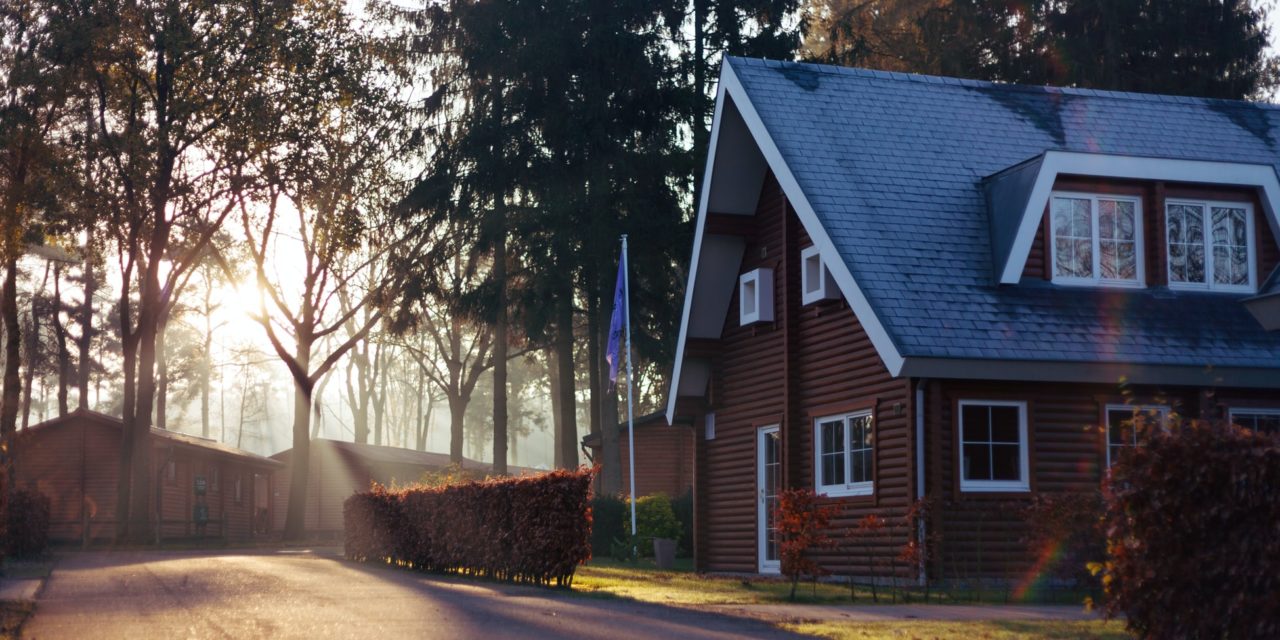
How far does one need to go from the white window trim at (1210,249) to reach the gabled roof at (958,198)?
23cm

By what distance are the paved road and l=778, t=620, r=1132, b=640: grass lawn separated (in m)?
0.56

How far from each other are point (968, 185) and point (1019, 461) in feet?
14.5

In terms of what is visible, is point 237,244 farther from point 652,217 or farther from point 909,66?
point 909,66

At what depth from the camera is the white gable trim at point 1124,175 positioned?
20.1 meters

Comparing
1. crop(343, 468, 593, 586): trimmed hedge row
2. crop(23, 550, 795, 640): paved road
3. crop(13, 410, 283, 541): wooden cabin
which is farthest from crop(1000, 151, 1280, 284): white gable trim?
crop(13, 410, 283, 541): wooden cabin

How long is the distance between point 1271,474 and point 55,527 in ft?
166

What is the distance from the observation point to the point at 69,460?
2111 inches

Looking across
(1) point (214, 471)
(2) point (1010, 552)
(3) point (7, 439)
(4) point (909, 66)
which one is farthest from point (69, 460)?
(2) point (1010, 552)

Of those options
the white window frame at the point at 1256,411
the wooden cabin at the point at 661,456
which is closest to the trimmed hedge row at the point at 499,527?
the white window frame at the point at 1256,411

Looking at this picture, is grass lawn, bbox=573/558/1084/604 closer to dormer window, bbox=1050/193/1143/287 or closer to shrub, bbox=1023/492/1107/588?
shrub, bbox=1023/492/1107/588

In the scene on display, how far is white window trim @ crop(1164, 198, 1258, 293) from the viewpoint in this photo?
21.4 meters

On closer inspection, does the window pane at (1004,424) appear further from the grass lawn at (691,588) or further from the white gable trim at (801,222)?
the grass lawn at (691,588)

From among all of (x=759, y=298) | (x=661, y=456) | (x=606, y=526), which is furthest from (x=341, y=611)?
(x=661, y=456)

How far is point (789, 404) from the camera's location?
22.9 metres
